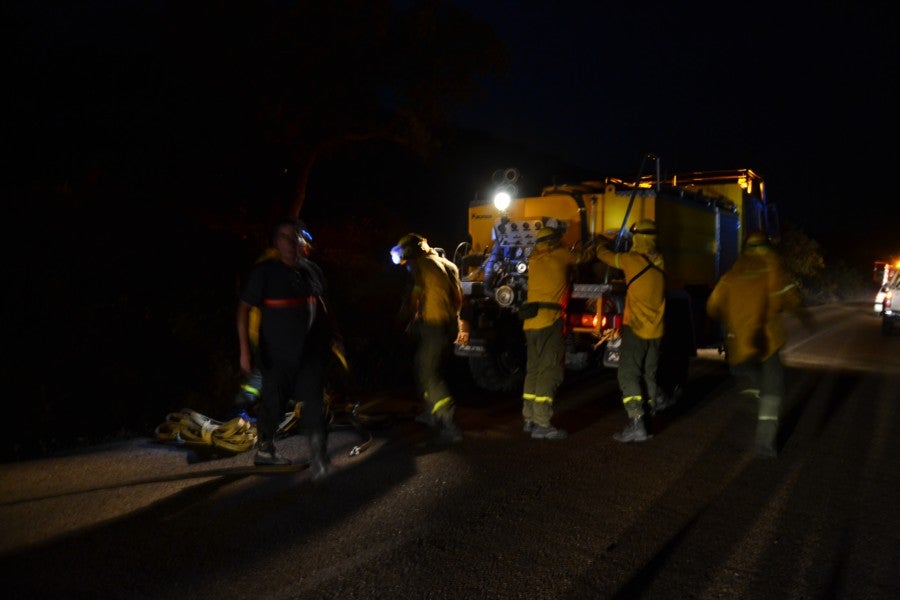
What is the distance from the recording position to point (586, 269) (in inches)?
349

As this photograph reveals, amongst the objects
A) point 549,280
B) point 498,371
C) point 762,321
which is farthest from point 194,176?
point 762,321

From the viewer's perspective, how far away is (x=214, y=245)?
45.6ft

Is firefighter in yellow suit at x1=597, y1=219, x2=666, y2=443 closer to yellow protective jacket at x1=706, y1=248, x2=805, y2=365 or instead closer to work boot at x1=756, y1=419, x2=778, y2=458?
yellow protective jacket at x1=706, y1=248, x2=805, y2=365

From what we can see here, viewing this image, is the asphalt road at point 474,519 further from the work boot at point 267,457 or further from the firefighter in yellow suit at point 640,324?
the firefighter in yellow suit at point 640,324

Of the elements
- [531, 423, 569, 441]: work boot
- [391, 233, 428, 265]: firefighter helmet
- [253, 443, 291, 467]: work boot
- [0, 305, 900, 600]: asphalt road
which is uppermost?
[391, 233, 428, 265]: firefighter helmet

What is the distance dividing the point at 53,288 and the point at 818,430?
7.41 meters

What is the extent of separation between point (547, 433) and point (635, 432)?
29.3 inches

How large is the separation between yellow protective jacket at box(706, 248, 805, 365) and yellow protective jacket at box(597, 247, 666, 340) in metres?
0.57

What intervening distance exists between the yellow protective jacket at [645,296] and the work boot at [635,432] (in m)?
0.73

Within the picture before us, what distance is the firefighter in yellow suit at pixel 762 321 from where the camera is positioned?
250 inches

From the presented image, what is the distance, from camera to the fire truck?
857 cm

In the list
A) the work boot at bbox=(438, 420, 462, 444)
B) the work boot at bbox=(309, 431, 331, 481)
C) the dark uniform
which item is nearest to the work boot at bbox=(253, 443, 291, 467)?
the dark uniform

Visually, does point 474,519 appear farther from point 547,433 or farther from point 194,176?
point 194,176

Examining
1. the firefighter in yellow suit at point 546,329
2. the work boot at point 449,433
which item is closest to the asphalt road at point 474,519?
the work boot at point 449,433
